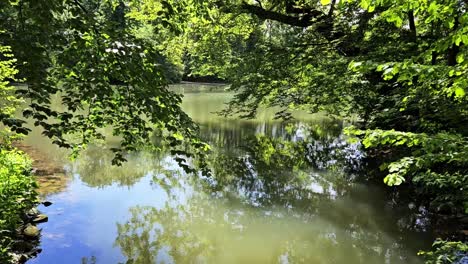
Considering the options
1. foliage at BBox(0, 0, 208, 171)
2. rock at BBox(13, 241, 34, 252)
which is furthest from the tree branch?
foliage at BBox(0, 0, 208, 171)

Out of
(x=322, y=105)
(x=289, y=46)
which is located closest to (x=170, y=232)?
(x=289, y=46)

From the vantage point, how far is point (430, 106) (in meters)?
6.64

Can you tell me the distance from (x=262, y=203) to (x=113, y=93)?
20.7 ft

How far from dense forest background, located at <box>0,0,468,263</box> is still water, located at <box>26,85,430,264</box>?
1.01 meters

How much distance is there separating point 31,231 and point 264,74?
7589 millimetres

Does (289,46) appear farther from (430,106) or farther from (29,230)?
(29,230)

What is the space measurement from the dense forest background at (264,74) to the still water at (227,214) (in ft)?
3.32

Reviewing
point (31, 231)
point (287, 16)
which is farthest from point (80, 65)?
point (287, 16)

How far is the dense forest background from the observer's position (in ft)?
10.0

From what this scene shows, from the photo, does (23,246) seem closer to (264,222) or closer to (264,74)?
(264,222)

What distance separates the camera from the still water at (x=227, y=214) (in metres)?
6.65

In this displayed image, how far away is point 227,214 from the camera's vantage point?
27.6 feet

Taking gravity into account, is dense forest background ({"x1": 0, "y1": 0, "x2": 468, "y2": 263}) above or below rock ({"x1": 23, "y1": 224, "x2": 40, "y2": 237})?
above

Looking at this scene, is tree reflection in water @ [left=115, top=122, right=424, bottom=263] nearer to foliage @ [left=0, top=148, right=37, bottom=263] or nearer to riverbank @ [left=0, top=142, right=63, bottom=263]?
riverbank @ [left=0, top=142, right=63, bottom=263]
